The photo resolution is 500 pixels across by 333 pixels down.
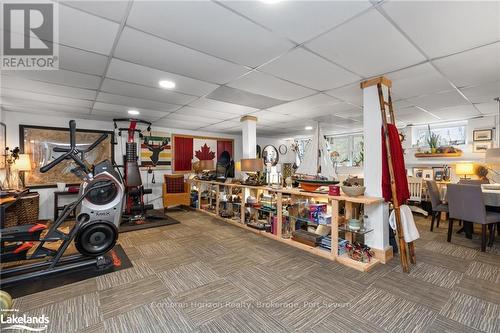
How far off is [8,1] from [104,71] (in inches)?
42.4

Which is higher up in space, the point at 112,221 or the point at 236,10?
the point at 236,10

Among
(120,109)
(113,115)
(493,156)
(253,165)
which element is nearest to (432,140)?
(493,156)

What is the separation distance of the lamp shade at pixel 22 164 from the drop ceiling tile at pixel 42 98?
1247 mm

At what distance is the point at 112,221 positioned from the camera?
8.84 feet

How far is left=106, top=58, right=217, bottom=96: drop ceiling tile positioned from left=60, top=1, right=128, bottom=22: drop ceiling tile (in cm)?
77

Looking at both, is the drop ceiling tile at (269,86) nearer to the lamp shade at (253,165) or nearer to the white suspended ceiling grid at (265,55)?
the white suspended ceiling grid at (265,55)

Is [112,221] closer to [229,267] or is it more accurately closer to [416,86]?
[229,267]

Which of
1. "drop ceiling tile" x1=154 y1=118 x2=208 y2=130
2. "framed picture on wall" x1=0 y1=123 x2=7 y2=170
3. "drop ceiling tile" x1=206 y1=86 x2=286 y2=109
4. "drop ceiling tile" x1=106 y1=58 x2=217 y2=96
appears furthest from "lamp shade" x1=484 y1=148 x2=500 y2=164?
"framed picture on wall" x1=0 y1=123 x2=7 y2=170

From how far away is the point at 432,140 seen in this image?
219 inches

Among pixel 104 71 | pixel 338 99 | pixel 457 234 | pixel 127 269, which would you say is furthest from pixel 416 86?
pixel 127 269

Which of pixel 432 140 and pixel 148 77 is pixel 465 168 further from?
pixel 148 77

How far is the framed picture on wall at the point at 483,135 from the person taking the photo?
4840mm

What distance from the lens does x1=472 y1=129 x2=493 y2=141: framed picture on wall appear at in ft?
15.9

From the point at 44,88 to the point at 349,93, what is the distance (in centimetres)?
442
